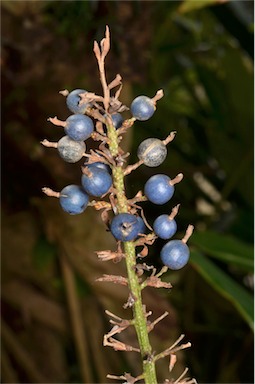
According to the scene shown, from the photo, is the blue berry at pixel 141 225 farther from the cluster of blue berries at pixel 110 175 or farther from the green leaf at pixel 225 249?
the green leaf at pixel 225 249

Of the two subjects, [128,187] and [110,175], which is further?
[128,187]

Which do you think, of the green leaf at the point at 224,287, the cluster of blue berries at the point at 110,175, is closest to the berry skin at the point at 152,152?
the cluster of blue berries at the point at 110,175

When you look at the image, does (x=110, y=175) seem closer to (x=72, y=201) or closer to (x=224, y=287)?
(x=72, y=201)

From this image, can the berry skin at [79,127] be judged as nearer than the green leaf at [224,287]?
Yes

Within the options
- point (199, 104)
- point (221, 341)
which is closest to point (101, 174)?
point (221, 341)

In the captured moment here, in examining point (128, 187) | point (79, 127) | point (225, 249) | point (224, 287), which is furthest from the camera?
point (128, 187)

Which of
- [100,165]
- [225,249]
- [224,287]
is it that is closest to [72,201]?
[100,165]

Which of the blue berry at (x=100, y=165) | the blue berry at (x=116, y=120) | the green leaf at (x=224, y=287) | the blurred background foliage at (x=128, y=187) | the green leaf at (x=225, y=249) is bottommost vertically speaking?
the blue berry at (x=100, y=165)

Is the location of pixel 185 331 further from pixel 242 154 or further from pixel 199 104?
pixel 199 104

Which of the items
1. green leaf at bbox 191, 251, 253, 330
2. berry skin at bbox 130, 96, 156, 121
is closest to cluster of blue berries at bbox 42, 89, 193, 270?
berry skin at bbox 130, 96, 156, 121
